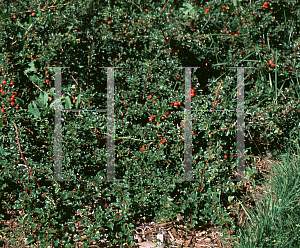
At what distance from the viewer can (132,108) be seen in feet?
8.41

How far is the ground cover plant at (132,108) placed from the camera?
213 cm

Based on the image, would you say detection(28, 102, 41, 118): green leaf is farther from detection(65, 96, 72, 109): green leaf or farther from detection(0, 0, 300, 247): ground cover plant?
detection(65, 96, 72, 109): green leaf

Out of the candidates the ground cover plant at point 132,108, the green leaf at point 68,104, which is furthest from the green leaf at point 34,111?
the green leaf at point 68,104

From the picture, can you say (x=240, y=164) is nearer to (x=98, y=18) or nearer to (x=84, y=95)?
(x=84, y=95)

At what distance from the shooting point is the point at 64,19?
264 cm

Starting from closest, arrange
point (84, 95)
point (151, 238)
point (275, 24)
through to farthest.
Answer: point (151, 238)
point (84, 95)
point (275, 24)

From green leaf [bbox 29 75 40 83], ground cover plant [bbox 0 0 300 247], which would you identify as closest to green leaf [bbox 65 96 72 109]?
ground cover plant [bbox 0 0 300 247]

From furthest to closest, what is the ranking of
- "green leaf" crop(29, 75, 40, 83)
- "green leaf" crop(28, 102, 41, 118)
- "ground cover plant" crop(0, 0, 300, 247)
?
"green leaf" crop(29, 75, 40, 83) < "green leaf" crop(28, 102, 41, 118) < "ground cover plant" crop(0, 0, 300, 247)

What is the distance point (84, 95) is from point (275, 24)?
2003mm

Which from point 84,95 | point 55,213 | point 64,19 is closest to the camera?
point 55,213

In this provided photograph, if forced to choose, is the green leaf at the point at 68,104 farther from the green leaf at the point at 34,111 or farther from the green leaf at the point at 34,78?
the green leaf at the point at 34,78

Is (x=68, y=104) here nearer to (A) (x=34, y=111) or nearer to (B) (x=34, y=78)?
(A) (x=34, y=111)

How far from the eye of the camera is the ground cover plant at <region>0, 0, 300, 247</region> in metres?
2.13

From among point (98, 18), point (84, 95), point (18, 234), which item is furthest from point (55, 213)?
point (98, 18)
